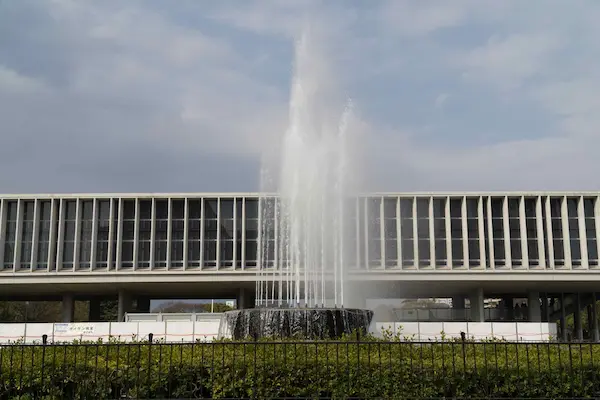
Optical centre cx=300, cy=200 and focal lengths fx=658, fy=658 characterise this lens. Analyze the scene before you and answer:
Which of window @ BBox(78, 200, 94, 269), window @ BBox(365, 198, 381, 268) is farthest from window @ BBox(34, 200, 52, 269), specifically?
window @ BBox(365, 198, 381, 268)

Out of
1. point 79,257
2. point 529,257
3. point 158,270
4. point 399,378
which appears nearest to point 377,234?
point 529,257

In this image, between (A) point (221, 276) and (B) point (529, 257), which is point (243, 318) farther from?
(B) point (529, 257)

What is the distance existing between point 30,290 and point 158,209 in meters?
12.3

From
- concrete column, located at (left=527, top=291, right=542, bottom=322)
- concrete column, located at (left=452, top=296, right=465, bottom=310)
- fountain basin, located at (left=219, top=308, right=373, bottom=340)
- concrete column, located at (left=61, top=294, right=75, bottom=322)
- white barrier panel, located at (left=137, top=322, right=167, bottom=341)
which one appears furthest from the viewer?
concrete column, located at (left=452, top=296, right=465, bottom=310)

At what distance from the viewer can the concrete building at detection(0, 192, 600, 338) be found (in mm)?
42938

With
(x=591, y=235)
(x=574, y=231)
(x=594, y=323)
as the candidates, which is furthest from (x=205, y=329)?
(x=594, y=323)

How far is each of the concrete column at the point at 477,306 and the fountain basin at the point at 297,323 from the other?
32276 mm

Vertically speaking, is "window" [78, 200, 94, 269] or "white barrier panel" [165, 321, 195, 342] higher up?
"window" [78, 200, 94, 269]

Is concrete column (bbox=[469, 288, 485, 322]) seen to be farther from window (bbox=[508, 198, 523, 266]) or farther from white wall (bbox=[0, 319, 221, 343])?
white wall (bbox=[0, 319, 221, 343])

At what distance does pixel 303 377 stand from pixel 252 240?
34.0m

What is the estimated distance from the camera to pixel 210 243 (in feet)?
145

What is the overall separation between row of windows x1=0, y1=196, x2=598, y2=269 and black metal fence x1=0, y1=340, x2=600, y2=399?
32421mm

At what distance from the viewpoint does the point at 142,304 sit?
58.4 meters

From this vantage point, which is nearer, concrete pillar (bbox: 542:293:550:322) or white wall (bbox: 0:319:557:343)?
white wall (bbox: 0:319:557:343)
